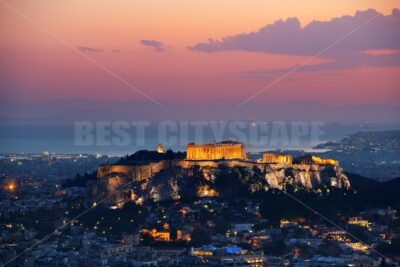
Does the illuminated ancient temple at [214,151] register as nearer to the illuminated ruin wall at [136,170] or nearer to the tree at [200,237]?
the illuminated ruin wall at [136,170]

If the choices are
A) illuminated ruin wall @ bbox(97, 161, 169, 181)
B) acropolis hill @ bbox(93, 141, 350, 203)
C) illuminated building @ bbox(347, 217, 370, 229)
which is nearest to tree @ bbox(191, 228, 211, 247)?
illuminated building @ bbox(347, 217, 370, 229)

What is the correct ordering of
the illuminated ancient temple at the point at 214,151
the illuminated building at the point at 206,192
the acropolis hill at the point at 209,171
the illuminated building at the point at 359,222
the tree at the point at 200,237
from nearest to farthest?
the tree at the point at 200,237
the illuminated building at the point at 359,222
the illuminated building at the point at 206,192
the acropolis hill at the point at 209,171
the illuminated ancient temple at the point at 214,151

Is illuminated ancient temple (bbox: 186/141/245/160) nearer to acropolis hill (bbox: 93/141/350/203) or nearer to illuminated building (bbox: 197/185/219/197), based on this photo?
acropolis hill (bbox: 93/141/350/203)

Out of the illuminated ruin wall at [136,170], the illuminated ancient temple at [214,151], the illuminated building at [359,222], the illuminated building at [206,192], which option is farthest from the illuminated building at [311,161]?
the illuminated building at [359,222]

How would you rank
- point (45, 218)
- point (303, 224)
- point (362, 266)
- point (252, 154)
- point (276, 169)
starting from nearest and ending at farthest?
1. point (362, 266)
2. point (303, 224)
3. point (45, 218)
4. point (276, 169)
5. point (252, 154)

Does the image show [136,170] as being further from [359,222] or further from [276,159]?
[359,222]

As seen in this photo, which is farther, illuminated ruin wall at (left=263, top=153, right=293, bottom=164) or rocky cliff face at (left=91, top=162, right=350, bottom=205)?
illuminated ruin wall at (left=263, top=153, right=293, bottom=164)

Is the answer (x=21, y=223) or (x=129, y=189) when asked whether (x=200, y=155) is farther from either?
(x=21, y=223)

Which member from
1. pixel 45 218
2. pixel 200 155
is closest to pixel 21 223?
pixel 45 218
